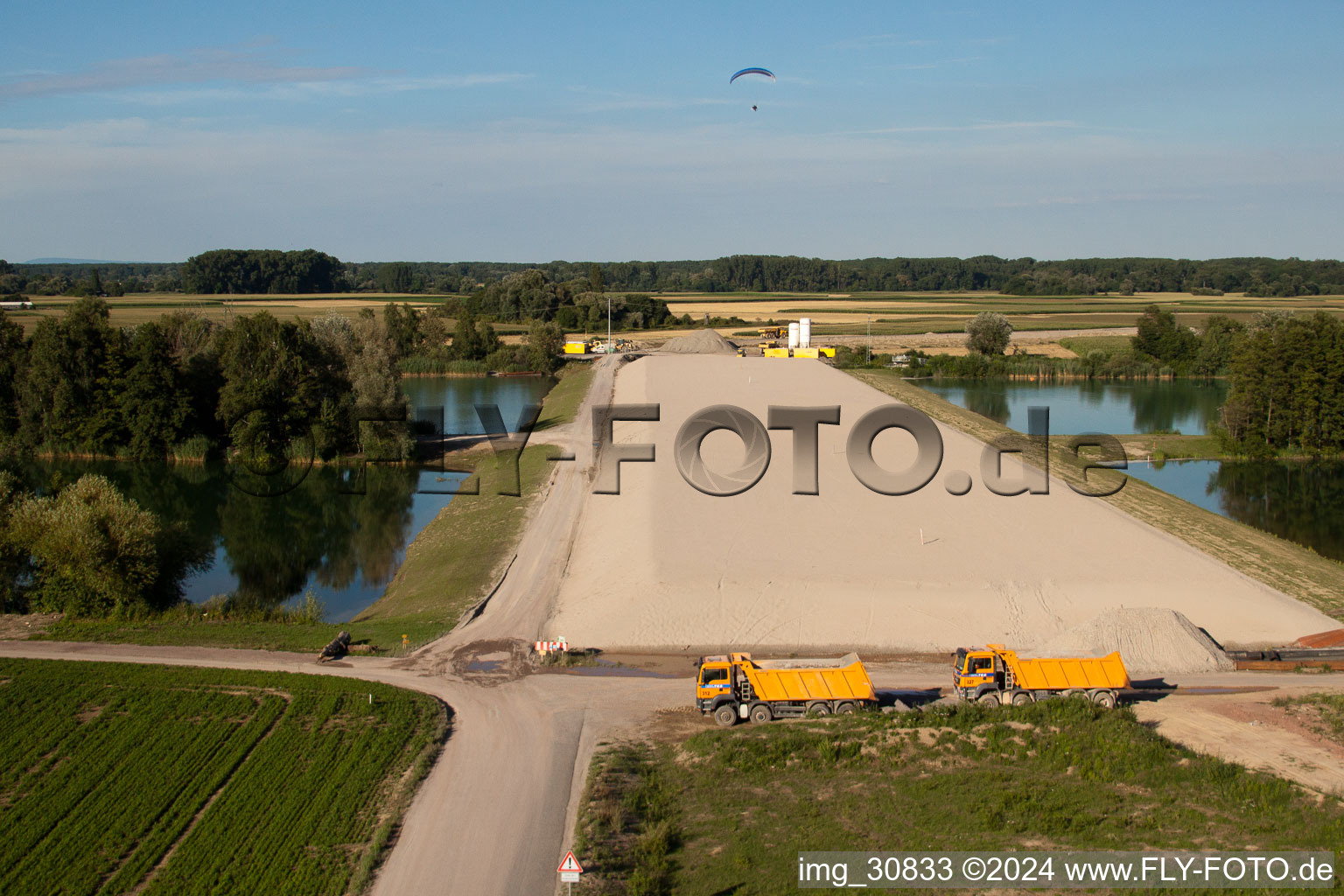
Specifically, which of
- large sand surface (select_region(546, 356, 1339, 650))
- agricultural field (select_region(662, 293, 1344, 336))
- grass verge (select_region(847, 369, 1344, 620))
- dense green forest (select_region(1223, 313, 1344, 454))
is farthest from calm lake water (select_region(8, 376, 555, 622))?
agricultural field (select_region(662, 293, 1344, 336))

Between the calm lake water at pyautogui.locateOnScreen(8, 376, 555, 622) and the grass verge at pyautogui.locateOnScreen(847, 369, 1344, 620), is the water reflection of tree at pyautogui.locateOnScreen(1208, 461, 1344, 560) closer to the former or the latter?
the grass verge at pyautogui.locateOnScreen(847, 369, 1344, 620)

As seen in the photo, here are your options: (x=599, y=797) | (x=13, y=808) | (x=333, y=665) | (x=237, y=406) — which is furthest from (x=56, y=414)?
(x=599, y=797)

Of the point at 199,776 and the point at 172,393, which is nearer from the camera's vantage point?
the point at 199,776

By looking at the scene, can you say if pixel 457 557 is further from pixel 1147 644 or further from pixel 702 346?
pixel 702 346

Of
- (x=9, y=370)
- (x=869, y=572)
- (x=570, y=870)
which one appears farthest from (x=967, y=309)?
(x=570, y=870)

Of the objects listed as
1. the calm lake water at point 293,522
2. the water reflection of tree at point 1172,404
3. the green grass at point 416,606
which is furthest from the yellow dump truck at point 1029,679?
the water reflection of tree at point 1172,404
